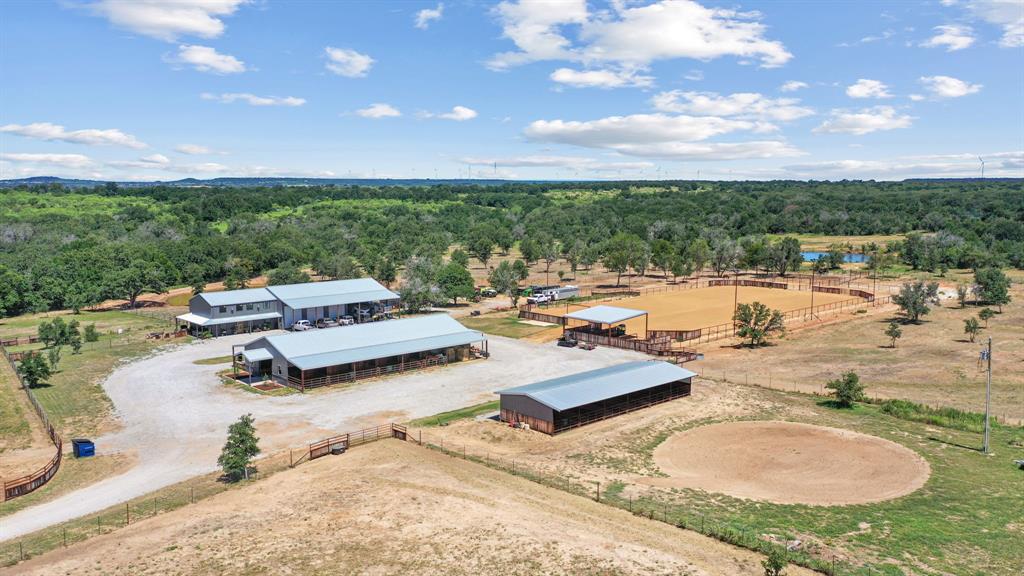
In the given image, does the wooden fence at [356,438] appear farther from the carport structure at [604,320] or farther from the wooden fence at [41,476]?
the carport structure at [604,320]

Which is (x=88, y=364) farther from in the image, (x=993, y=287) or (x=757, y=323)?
(x=993, y=287)

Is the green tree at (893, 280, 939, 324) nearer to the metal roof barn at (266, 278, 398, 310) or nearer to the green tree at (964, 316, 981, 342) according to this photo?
the green tree at (964, 316, 981, 342)

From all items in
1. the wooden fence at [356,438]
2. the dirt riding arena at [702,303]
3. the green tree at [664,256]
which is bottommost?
the wooden fence at [356,438]

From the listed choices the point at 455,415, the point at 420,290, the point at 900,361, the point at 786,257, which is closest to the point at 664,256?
the point at 786,257

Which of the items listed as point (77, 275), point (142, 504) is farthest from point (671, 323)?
point (77, 275)

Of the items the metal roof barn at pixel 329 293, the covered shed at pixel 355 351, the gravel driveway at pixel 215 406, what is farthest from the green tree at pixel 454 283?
the covered shed at pixel 355 351

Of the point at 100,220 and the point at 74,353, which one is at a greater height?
the point at 100,220

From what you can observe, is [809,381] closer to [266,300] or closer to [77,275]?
[266,300]
